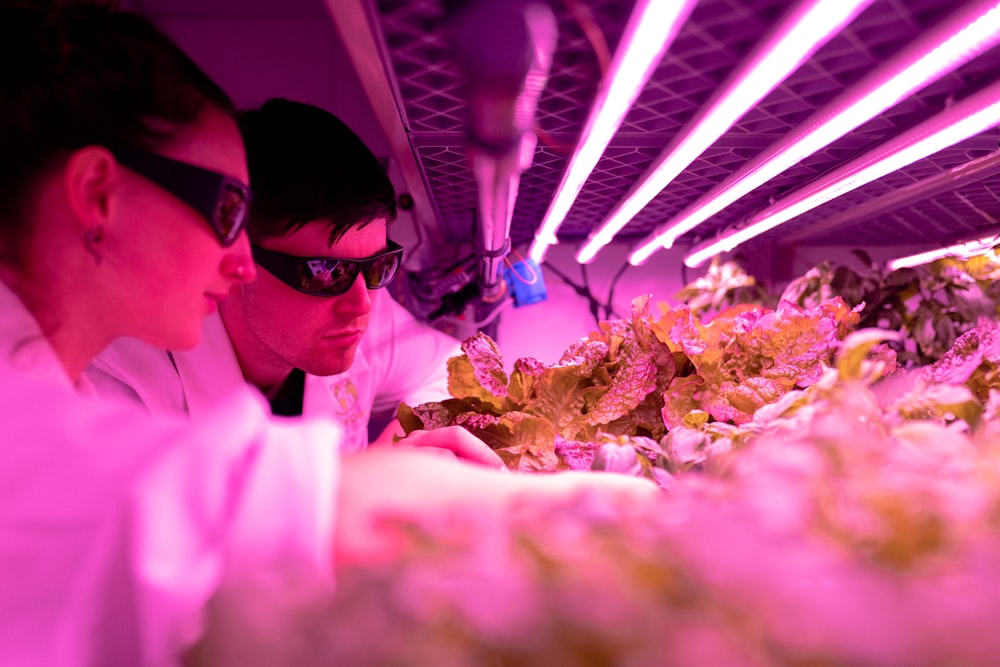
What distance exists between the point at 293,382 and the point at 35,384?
1301 mm

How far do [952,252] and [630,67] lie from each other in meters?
1.36

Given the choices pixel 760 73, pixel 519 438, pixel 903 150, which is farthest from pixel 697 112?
A: pixel 519 438

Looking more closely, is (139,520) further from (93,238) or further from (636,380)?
(636,380)

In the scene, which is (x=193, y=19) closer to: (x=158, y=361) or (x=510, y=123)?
(x=158, y=361)

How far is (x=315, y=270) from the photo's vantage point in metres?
1.25

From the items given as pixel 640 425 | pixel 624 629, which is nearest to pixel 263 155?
pixel 640 425

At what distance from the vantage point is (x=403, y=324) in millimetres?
2250

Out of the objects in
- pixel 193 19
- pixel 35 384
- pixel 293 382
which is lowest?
pixel 293 382

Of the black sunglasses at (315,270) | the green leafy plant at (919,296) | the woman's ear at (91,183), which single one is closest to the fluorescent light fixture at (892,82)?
the green leafy plant at (919,296)

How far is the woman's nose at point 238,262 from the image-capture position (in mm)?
745

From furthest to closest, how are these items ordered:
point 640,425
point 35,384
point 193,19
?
point 193,19 → point 640,425 → point 35,384

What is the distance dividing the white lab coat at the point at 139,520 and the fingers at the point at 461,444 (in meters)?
0.60

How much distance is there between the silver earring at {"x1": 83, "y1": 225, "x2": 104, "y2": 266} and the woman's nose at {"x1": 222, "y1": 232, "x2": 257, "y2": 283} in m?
0.13

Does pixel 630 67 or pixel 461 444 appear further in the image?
pixel 461 444
